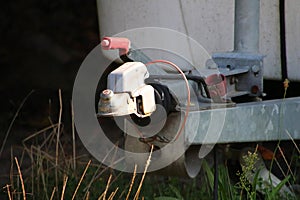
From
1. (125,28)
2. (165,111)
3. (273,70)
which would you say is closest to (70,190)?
(125,28)

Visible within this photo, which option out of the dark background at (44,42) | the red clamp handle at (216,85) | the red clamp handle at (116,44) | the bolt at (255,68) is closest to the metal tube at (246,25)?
the bolt at (255,68)

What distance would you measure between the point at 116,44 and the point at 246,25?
24.7 inches

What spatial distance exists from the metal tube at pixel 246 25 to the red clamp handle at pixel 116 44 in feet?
1.76

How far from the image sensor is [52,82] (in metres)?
5.99

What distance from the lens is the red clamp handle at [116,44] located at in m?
2.08

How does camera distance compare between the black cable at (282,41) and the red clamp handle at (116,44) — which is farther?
the black cable at (282,41)

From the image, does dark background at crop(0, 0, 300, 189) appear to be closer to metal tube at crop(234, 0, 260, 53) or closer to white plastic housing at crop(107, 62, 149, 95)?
metal tube at crop(234, 0, 260, 53)

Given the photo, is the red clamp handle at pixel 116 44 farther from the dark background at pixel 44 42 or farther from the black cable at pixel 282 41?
the dark background at pixel 44 42

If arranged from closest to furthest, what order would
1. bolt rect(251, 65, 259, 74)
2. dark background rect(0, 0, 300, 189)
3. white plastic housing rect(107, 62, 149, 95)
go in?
white plastic housing rect(107, 62, 149, 95), bolt rect(251, 65, 259, 74), dark background rect(0, 0, 300, 189)

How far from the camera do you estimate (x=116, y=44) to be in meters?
2.12

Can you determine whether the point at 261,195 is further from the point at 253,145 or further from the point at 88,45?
the point at 88,45

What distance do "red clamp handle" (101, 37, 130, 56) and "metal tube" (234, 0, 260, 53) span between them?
0.54m

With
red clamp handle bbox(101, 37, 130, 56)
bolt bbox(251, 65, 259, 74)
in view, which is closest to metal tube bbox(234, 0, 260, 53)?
bolt bbox(251, 65, 259, 74)

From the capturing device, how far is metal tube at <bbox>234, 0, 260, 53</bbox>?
8.45 ft
